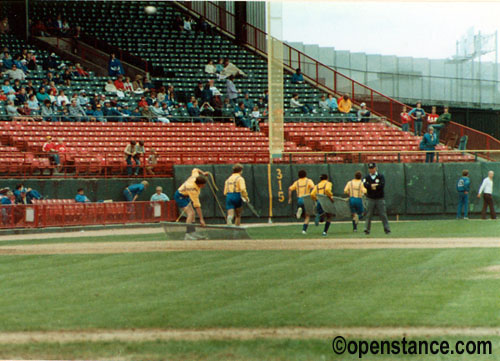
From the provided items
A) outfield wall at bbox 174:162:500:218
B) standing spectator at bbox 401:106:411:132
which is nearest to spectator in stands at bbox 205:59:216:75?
standing spectator at bbox 401:106:411:132

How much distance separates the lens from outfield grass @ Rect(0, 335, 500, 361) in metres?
7.28

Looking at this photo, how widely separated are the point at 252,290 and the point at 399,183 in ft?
63.7

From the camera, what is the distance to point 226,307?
936cm

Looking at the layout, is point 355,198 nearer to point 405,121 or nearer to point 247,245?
point 247,245

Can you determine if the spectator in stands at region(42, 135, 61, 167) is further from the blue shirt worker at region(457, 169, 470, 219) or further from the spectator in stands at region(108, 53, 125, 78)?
the blue shirt worker at region(457, 169, 470, 219)

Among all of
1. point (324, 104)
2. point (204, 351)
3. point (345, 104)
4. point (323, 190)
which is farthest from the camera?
point (324, 104)

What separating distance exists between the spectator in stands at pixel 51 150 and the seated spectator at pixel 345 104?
49.1ft

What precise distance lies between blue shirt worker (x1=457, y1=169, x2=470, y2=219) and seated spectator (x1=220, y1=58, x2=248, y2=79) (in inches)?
621

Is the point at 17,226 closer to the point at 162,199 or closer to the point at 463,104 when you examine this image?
the point at 162,199

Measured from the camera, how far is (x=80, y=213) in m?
24.8

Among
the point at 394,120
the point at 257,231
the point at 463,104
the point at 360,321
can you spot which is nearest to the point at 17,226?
the point at 257,231

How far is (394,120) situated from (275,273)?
2764 centimetres

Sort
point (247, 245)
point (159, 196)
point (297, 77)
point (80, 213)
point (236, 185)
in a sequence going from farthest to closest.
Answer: point (297, 77), point (159, 196), point (80, 213), point (236, 185), point (247, 245)

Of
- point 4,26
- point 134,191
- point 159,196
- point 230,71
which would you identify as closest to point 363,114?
point 230,71
